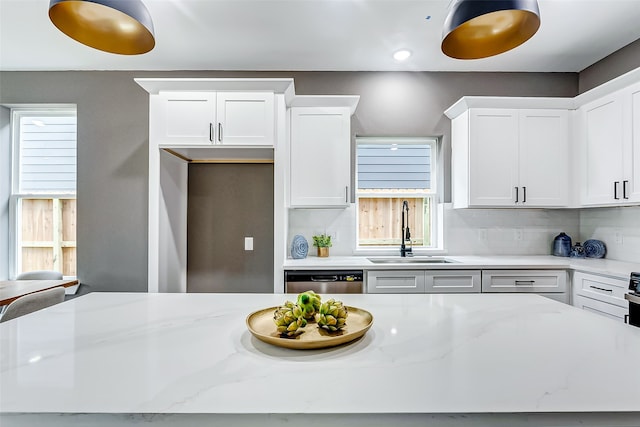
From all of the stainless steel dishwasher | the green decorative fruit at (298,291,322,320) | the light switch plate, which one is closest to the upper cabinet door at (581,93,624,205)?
the stainless steel dishwasher

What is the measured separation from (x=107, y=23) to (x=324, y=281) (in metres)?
2.01

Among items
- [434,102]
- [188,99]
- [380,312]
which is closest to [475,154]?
[434,102]

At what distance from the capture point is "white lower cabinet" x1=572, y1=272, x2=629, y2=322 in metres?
2.21

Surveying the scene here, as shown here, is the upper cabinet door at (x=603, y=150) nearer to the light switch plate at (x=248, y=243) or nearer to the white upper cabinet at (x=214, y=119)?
the white upper cabinet at (x=214, y=119)

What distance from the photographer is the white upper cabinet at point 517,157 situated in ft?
9.53

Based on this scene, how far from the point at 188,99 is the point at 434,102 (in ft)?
7.53

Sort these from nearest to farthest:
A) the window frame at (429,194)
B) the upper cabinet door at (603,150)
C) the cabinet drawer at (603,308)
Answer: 1. the cabinet drawer at (603,308)
2. the upper cabinet door at (603,150)
3. the window frame at (429,194)

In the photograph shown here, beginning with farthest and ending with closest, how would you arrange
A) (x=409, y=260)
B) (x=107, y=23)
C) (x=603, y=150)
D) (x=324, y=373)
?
(x=409, y=260), (x=603, y=150), (x=107, y=23), (x=324, y=373)

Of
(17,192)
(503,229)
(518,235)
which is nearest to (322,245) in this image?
(503,229)

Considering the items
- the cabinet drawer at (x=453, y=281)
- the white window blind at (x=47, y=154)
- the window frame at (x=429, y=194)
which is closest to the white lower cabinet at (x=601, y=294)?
the cabinet drawer at (x=453, y=281)

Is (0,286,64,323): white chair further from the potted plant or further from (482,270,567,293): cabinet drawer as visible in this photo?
(482,270,567,293): cabinet drawer

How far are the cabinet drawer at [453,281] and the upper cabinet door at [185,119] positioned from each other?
6.82ft

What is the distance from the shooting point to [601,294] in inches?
93.0

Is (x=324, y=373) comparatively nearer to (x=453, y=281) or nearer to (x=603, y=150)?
(x=453, y=281)
